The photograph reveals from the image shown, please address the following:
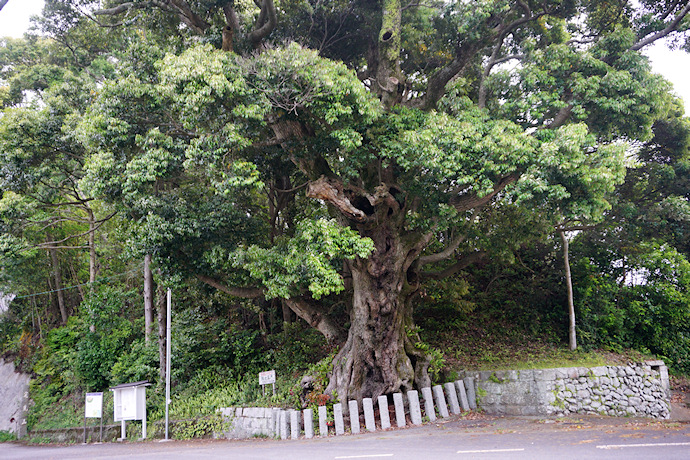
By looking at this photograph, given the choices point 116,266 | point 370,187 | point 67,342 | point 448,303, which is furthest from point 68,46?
point 448,303

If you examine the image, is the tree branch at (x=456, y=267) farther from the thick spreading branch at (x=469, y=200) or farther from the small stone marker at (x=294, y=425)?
the small stone marker at (x=294, y=425)

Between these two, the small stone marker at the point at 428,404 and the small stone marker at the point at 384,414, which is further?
the small stone marker at the point at 428,404

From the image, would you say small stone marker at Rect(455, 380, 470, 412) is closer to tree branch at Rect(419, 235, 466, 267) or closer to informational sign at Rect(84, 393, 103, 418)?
tree branch at Rect(419, 235, 466, 267)

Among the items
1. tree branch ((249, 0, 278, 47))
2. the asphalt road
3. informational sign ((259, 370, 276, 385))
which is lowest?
the asphalt road

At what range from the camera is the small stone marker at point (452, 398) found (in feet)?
35.0

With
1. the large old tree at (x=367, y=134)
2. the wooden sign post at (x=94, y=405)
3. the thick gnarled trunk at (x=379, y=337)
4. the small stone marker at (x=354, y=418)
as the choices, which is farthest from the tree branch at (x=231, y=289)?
the wooden sign post at (x=94, y=405)

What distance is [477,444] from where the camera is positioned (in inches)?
288

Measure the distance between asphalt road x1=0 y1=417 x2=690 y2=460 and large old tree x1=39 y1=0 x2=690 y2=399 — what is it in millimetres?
2000

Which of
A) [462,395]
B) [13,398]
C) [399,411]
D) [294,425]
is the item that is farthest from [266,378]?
[13,398]

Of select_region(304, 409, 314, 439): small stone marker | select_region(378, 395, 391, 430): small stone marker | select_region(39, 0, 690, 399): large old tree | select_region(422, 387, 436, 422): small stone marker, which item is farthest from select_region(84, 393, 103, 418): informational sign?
select_region(422, 387, 436, 422): small stone marker

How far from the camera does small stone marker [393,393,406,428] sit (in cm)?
990

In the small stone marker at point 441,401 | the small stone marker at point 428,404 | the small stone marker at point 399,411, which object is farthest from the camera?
the small stone marker at point 441,401

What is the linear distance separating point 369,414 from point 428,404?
1481mm

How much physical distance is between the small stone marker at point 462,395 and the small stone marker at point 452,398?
21 cm
